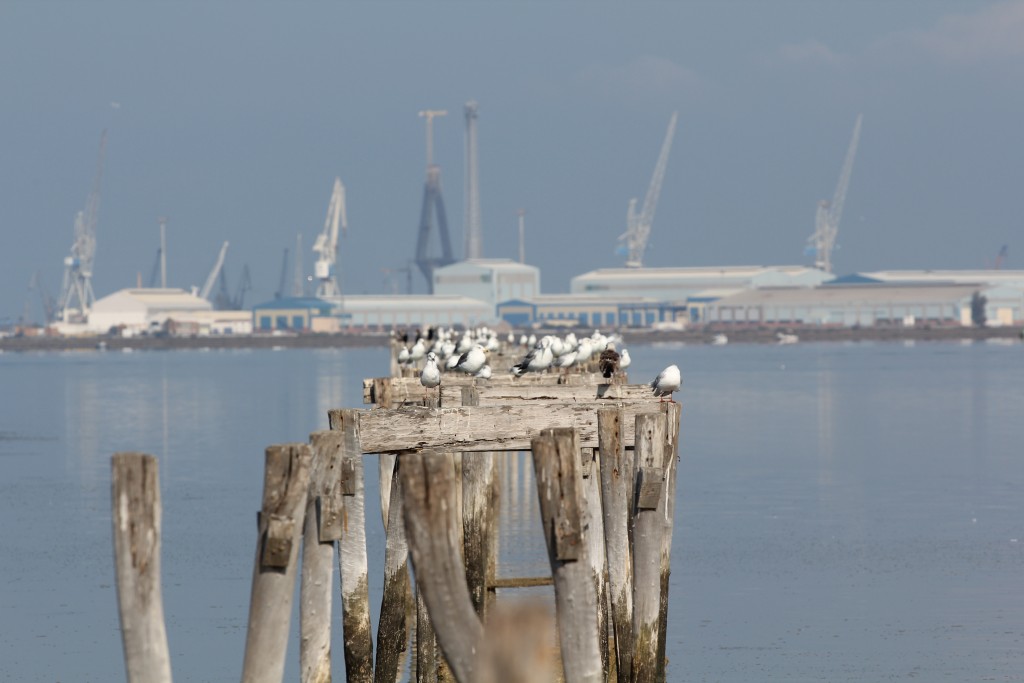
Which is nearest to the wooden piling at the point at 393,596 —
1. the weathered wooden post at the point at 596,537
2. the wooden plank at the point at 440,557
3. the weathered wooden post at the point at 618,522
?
the weathered wooden post at the point at 596,537

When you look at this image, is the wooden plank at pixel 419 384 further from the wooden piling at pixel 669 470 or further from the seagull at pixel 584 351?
the seagull at pixel 584 351

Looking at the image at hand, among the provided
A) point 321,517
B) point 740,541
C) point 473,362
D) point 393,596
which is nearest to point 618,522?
point 393,596

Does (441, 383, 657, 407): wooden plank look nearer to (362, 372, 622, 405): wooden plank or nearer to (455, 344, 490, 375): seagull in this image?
(362, 372, 622, 405): wooden plank

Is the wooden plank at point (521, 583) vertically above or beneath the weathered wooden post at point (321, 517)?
beneath

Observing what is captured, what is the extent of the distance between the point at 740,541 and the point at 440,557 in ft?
60.0

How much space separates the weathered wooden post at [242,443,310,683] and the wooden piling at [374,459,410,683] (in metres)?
5.86

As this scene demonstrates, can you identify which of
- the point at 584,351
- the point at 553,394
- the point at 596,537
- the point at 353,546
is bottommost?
the point at 596,537

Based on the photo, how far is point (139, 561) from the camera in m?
8.81

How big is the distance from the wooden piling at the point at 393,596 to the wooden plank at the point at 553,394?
96 centimetres

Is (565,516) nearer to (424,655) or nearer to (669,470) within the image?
(669,470)

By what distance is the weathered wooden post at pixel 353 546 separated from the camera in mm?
12281

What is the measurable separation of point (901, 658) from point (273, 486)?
33.4 ft

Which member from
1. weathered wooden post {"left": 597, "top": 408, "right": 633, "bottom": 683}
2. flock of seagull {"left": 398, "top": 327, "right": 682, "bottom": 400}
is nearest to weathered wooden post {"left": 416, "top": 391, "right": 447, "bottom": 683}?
flock of seagull {"left": 398, "top": 327, "right": 682, "bottom": 400}

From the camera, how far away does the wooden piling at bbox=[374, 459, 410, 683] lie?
15.4 meters
